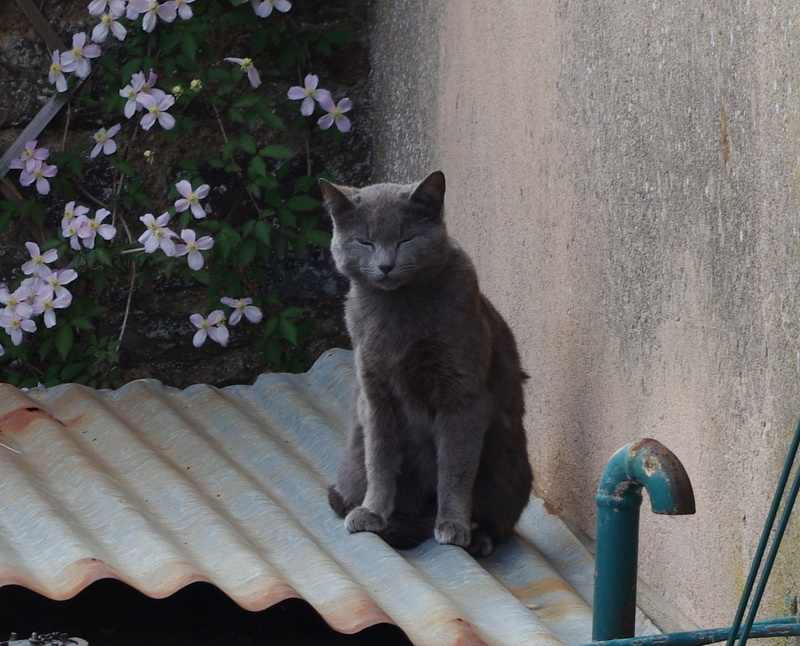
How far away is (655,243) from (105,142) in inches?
97.2

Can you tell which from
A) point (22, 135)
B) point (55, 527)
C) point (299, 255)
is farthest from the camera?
point (299, 255)

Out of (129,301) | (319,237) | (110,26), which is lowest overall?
(129,301)

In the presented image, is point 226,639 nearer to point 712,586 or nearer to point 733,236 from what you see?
point 712,586

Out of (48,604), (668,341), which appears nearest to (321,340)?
(48,604)

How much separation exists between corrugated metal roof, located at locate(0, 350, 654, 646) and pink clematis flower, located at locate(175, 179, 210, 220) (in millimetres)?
662

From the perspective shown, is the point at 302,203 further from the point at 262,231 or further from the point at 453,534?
the point at 453,534

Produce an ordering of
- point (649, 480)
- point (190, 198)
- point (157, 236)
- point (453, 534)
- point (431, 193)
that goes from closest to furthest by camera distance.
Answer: point (649, 480), point (453, 534), point (431, 193), point (157, 236), point (190, 198)

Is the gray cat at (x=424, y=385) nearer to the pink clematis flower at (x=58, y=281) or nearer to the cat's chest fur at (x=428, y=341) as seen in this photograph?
the cat's chest fur at (x=428, y=341)

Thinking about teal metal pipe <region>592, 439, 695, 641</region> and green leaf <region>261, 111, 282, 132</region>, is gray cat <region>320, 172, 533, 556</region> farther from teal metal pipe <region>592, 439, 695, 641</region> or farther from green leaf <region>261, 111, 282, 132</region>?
green leaf <region>261, 111, 282, 132</region>

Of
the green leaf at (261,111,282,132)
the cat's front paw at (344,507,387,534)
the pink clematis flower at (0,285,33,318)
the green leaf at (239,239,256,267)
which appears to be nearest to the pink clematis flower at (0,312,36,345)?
the pink clematis flower at (0,285,33,318)

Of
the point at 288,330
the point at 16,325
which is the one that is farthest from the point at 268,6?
the point at 16,325

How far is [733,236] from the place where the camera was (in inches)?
63.7

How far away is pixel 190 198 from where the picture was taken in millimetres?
3617

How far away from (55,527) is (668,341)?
1.33m
